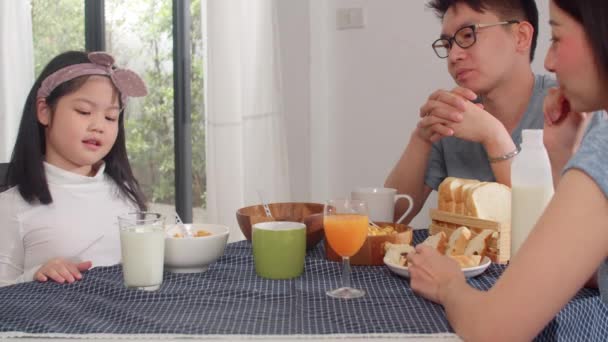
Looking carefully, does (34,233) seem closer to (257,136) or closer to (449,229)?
(449,229)

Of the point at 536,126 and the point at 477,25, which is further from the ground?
the point at 477,25

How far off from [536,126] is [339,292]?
99 centimetres

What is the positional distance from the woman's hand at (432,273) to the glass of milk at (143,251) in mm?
422

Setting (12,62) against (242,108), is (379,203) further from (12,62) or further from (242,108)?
(12,62)

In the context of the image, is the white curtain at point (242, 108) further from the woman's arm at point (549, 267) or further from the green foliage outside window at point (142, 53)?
the woman's arm at point (549, 267)

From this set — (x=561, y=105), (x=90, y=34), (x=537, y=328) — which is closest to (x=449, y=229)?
(x=561, y=105)

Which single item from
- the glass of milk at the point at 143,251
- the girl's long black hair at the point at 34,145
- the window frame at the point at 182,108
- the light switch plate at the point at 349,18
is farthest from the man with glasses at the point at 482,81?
the window frame at the point at 182,108

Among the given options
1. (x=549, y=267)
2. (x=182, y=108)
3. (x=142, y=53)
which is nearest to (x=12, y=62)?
(x=142, y=53)

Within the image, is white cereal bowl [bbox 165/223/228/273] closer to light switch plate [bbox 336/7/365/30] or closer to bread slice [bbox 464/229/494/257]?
bread slice [bbox 464/229/494/257]

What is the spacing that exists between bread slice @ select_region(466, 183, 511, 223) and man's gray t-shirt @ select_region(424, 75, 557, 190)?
0.40 meters

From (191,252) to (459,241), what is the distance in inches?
19.6

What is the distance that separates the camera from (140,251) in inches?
40.7

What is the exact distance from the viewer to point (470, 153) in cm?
181

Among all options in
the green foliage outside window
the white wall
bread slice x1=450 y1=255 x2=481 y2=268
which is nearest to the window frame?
the green foliage outside window
